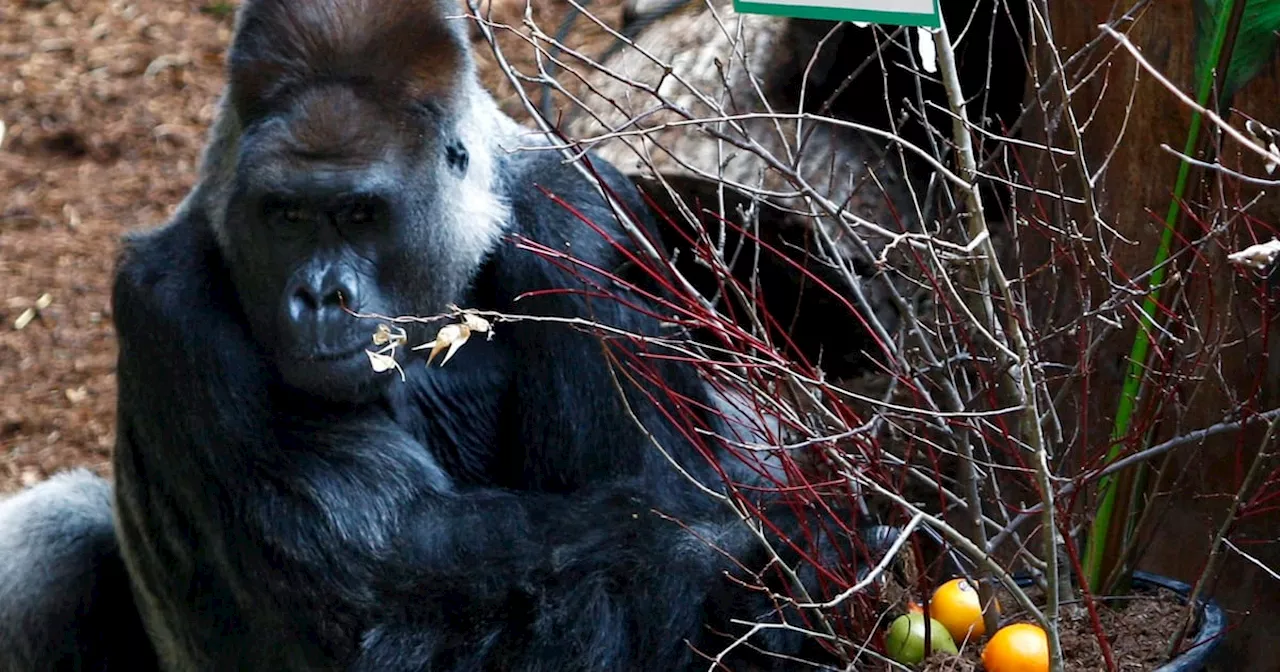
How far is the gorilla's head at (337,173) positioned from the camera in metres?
2.80

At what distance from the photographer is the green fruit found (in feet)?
8.07

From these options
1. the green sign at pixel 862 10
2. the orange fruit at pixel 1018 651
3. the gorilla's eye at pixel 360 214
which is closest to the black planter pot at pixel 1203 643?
the orange fruit at pixel 1018 651

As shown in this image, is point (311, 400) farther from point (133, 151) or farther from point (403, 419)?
point (133, 151)

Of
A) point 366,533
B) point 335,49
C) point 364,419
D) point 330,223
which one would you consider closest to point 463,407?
point 364,419

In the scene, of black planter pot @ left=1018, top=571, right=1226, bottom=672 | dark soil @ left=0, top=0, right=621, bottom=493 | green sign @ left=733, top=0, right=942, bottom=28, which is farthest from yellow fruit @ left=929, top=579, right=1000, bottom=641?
dark soil @ left=0, top=0, right=621, bottom=493

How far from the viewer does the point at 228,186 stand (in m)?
2.99

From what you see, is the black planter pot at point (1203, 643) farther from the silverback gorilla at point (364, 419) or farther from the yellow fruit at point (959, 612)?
the silverback gorilla at point (364, 419)

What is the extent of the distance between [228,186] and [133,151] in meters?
3.60

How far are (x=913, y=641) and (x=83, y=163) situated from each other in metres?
4.95

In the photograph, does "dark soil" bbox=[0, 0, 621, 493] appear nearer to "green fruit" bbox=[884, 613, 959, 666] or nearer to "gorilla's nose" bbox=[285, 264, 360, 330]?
"gorilla's nose" bbox=[285, 264, 360, 330]

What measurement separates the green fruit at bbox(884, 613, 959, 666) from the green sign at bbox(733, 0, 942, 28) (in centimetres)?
102

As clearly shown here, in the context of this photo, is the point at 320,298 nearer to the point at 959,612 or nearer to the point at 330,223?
the point at 330,223

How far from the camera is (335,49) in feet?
9.48

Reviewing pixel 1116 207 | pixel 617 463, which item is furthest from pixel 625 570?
pixel 1116 207
